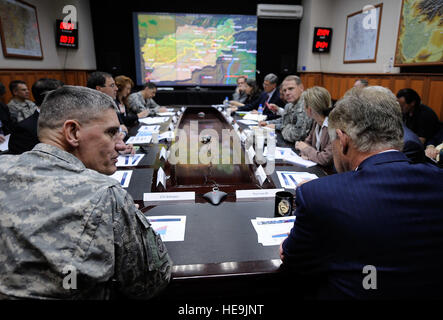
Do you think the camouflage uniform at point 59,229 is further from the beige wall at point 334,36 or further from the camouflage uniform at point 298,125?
the beige wall at point 334,36

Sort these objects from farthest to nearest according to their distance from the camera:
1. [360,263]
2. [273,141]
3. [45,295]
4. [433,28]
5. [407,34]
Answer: [407,34] → [433,28] → [273,141] → [360,263] → [45,295]

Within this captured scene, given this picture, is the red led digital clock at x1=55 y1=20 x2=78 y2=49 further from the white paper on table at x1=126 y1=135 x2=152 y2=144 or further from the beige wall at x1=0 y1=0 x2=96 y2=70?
the white paper on table at x1=126 y1=135 x2=152 y2=144

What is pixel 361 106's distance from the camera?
929mm

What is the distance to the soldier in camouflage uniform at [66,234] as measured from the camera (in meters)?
0.61

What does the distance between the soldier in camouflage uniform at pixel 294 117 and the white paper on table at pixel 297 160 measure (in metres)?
0.44

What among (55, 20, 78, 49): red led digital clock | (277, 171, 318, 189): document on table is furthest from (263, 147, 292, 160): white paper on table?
(55, 20, 78, 49): red led digital clock

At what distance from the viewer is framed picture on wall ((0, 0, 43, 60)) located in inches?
171

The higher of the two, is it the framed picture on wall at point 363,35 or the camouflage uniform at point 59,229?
the framed picture on wall at point 363,35

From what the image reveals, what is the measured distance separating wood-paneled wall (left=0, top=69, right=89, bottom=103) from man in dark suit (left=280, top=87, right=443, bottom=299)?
5445 millimetres

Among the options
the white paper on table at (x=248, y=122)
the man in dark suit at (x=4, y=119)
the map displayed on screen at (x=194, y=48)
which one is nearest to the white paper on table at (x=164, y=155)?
the white paper on table at (x=248, y=122)

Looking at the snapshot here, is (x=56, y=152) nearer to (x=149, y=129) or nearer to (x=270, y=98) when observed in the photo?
(x=149, y=129)
